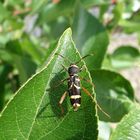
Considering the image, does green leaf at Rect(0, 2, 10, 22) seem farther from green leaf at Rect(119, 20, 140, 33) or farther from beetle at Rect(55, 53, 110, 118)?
beetle at Rect(55, 53, 110, 118)

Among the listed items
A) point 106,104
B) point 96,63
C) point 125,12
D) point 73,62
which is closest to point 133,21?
point 125,12

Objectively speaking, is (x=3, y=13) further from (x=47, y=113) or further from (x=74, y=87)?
(x=47, y=113)

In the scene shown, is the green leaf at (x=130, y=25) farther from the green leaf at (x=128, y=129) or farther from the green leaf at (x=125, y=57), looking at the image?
the green leaf at (x=128, y=129)

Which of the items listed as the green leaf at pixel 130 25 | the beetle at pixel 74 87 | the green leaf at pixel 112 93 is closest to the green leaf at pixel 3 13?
the green leaf at pixel 130 25

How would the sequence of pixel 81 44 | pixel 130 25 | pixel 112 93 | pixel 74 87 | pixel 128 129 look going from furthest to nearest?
1. pixel 130 25
2. pixel 81 44
3. pixel 112 93
4. pixel 74 87
5. pixel 128 129

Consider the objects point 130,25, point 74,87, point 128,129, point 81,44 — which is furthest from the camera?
point 130,25

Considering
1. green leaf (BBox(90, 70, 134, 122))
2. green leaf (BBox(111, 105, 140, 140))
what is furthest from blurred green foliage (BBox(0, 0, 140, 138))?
Answer: green leaf (BBox(111, 105, 140, 140))

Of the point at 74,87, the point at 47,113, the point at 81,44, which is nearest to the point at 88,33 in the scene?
the point at 81,44
